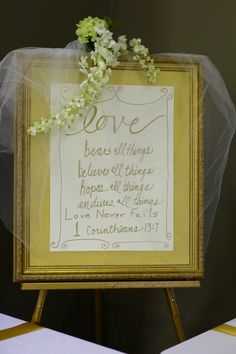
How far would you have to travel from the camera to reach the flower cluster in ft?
4.96

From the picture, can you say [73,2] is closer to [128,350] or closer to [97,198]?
[97,198]

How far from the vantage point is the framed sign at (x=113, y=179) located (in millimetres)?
1541

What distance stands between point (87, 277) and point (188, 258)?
1.08 feet

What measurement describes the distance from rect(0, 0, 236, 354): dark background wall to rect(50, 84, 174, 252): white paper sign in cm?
53

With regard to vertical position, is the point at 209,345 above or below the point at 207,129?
below

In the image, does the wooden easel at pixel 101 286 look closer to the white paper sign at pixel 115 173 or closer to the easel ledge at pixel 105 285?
the easel ledge at pixel 105 285

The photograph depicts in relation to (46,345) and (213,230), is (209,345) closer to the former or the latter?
(46,345)

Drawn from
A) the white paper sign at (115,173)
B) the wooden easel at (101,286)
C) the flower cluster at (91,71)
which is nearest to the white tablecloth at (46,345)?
the wooden easel at (101,286)

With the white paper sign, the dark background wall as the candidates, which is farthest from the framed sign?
the dark background wall

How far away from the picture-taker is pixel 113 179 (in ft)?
5.20

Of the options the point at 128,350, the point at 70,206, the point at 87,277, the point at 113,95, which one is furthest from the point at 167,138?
the point at 128,350

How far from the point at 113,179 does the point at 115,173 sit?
0.07ft

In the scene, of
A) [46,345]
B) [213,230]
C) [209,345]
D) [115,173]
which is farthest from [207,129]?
[46,345]

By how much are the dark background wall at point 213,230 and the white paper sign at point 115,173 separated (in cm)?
53
